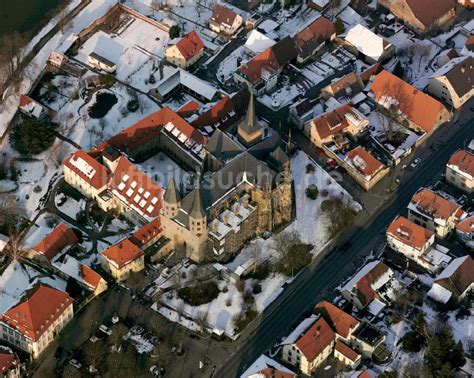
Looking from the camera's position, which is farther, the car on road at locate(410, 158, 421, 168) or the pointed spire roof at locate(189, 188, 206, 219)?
the car on road at locate(410, 158, 421, 168)

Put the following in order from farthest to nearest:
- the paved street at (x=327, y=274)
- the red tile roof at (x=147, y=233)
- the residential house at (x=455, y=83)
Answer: the residential house at (x=455, y=83) < the red tile roof at (x=147, y=233) < the paved street at (x=327, y=274)

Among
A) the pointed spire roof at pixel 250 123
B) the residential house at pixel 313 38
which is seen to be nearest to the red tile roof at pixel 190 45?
the residential house at pixel 313 38

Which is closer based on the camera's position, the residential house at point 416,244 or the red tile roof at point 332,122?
the residential house at point 416,244

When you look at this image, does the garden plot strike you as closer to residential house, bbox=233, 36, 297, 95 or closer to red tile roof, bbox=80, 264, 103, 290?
red tile roof, bbox=80, 264, 103, 290

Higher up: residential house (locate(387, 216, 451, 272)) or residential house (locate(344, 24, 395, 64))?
residential house (locate(344, 24, 395, 64))

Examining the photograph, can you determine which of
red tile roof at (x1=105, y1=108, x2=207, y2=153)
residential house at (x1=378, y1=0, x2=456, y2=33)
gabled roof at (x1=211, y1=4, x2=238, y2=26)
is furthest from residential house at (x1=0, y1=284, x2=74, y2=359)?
residential house at (x1=378, y1=0, x2=456, y2=33)

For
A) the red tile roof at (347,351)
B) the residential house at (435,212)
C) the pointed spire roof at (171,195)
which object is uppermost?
the pointed spire roof at (171,195)

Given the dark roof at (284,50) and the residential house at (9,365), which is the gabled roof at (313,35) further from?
the residential house at (9,365)

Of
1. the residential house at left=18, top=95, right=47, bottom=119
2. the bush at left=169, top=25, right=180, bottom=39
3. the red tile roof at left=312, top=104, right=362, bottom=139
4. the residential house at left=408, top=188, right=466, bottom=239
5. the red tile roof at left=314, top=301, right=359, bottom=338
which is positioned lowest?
the red tile roof at left=314, top=301, right=359, bottom=338

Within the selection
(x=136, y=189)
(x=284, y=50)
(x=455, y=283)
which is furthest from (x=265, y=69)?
(x=455, y=283)
